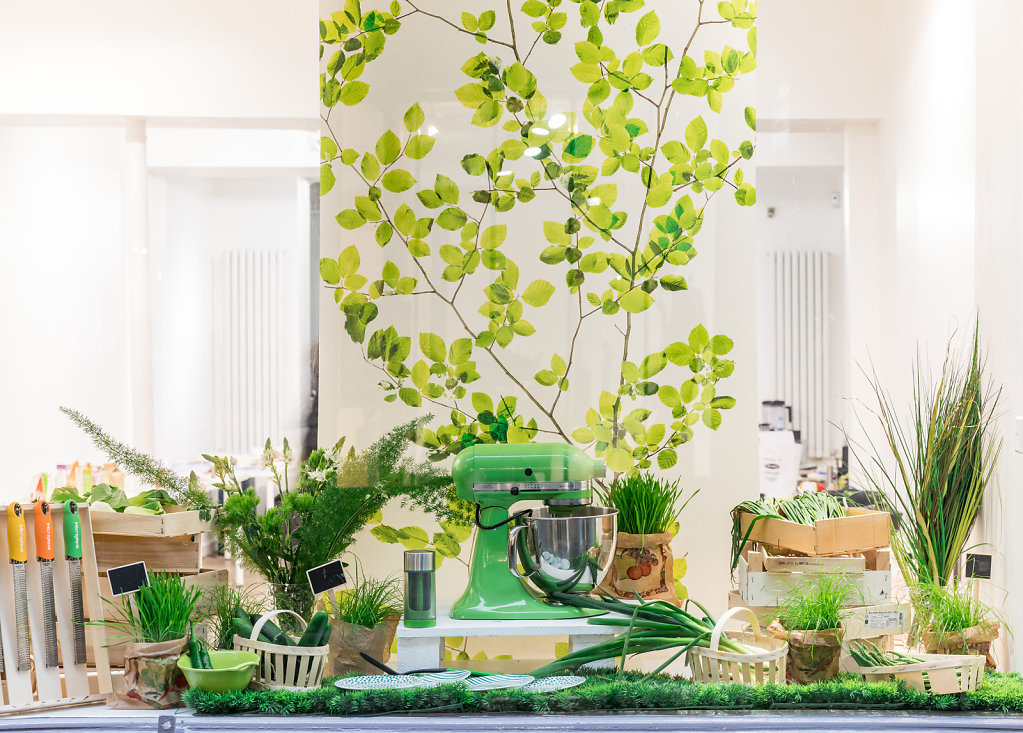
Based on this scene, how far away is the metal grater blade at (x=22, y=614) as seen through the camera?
1.69 meters

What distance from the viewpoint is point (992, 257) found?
84.9 inches

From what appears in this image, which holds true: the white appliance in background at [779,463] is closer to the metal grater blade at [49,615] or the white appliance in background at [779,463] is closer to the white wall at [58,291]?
the metal grater blade at [49,615]

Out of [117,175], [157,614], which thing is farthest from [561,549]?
[117,175]

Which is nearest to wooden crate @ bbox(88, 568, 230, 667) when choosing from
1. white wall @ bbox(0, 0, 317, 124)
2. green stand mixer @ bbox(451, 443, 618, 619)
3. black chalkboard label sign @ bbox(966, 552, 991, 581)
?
green stand mixer @ bbox(451, 443, 618, 619)

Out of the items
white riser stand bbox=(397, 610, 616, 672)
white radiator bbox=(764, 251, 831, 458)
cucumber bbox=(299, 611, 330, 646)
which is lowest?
white riser stand bbox=(397, 610, 616, 672)

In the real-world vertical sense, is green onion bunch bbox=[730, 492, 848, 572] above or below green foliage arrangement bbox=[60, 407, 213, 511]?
below

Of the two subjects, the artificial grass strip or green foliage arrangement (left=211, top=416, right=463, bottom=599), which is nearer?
the artificial grass strip

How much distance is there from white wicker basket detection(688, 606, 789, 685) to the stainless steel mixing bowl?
0.88ft

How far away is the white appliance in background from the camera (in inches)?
124

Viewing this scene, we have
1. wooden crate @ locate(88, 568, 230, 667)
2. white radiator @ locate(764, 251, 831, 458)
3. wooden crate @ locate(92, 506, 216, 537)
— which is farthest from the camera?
white radiator @ locate(764, 251, 831, 458)

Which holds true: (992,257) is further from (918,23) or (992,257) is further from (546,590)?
(546,590)

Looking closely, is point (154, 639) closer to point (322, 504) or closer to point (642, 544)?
point (322, 504)

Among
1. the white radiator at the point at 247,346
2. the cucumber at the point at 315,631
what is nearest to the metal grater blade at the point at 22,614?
the cucumber at the point at 315,631

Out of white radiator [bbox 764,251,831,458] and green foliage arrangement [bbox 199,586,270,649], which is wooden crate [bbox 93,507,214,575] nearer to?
green foliage arrangement [bbox 199,586,270,649]
